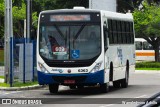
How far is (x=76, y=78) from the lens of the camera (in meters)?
20.3

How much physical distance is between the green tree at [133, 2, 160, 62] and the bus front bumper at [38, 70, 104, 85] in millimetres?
29137

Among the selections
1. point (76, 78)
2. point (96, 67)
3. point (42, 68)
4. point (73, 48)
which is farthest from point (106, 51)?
point (42, 68)

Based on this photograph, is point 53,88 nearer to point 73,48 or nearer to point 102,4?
point 73,48

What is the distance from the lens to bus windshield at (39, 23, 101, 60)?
2036 centimetres

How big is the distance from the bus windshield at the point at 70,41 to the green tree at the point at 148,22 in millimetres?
29015

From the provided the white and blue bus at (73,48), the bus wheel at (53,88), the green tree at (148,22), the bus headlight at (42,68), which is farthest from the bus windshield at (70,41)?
the green tree at (148,22)

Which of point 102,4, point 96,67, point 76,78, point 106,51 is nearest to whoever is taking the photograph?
point 76,78

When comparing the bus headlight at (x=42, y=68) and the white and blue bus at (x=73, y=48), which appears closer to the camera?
the white and blue bus at (x=73, y=48)

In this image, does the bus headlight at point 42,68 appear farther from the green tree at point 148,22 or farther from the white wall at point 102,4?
the green tree at point 148,22

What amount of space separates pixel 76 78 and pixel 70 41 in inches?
51.7

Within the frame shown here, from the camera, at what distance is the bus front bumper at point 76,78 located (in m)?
20.3

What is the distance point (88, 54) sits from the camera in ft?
66.8

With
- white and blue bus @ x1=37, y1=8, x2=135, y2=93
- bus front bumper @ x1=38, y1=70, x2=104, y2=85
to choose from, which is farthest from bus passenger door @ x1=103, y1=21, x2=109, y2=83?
bus front bumper @ x1=38, y1=70, x2=104, y2=85

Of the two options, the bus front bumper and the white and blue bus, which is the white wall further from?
the bus front bumper
